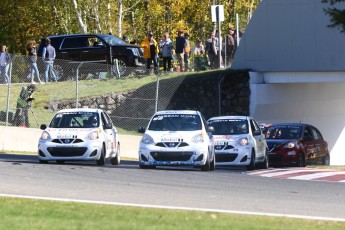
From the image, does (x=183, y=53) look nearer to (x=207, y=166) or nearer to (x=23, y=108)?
(x=23, y=108)

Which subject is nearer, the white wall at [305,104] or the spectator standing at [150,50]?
the spectator standing at [150,50]

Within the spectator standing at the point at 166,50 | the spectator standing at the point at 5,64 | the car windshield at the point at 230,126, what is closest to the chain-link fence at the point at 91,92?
the spectator standing at the point at 5,64

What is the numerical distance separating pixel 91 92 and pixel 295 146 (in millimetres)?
9289

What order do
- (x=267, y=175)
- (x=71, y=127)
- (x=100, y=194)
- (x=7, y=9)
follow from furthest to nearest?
(x=7, y=9) → (x=71, y=127) → (x=267, y=175) → (x=100, y=194)

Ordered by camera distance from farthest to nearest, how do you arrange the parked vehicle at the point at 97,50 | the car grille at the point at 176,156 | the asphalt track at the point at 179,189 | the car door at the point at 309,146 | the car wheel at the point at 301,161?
the parked vehicle at the point at 97,50
the car door at the point at 309,146
the car wheel at the point at 301,161
the car grille at the point at 176,156
the asphalt track at the point at 179,189

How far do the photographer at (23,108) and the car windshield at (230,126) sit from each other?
7.88 m

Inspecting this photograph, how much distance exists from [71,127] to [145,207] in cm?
1206

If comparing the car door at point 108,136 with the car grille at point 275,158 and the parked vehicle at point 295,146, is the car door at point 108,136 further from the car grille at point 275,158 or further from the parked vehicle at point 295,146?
the parked vehicle at point 295,146

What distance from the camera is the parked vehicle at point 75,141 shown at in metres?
27.9

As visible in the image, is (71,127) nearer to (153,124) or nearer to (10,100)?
(153,124)

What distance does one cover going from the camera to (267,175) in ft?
87.3

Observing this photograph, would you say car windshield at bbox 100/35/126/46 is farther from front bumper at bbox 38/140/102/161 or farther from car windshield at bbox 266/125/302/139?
front bumper at bbox 38/140/102/161

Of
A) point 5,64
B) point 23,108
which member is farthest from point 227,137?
point 5,64

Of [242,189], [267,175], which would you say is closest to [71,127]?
[267,175]
